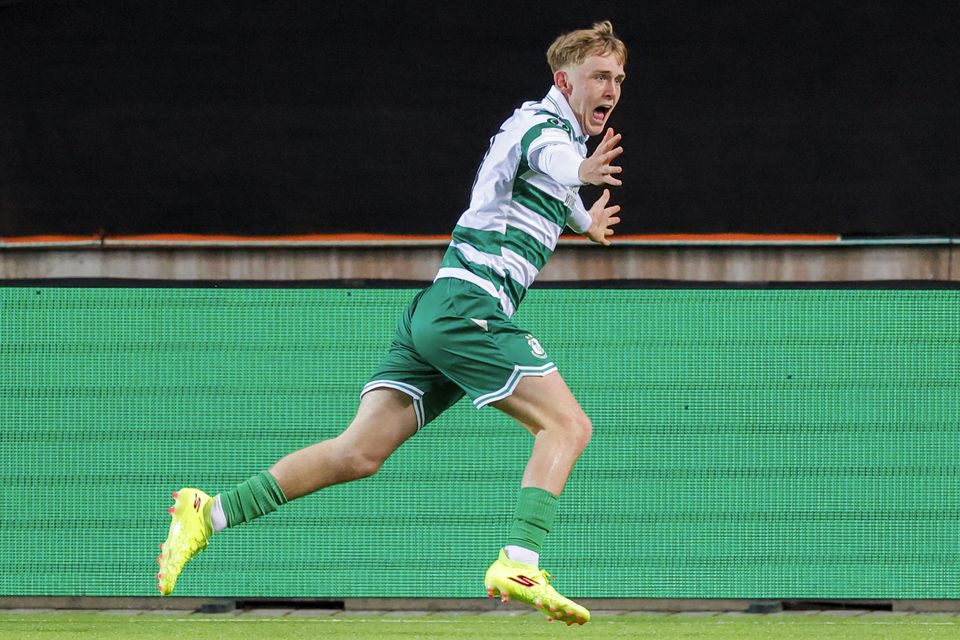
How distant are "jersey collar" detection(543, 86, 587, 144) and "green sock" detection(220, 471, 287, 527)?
5.03 feet

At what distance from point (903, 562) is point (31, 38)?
652 cm

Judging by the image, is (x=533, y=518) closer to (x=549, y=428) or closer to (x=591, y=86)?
(x=549, y=428)

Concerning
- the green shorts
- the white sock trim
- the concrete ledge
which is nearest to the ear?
the green shorts

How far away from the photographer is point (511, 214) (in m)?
4.81

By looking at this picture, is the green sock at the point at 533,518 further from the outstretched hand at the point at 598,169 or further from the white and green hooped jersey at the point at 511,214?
the outstretched hand at the point at 598,169

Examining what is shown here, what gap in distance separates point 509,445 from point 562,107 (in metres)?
2.24

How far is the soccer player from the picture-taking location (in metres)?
4.61

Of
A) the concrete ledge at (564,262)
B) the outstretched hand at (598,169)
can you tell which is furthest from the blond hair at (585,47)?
the concrete ledge at (564,262)

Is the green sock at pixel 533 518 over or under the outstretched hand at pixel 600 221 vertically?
under

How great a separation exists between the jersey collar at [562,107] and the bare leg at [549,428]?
841 millimetres

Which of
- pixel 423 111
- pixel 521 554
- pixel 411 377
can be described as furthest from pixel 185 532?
pixel 423 111

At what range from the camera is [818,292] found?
6.67 meters

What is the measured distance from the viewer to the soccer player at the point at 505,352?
15.1ft

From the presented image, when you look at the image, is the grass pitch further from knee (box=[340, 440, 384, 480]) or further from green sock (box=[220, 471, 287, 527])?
knee (box=[340, 440, 384, 480])
